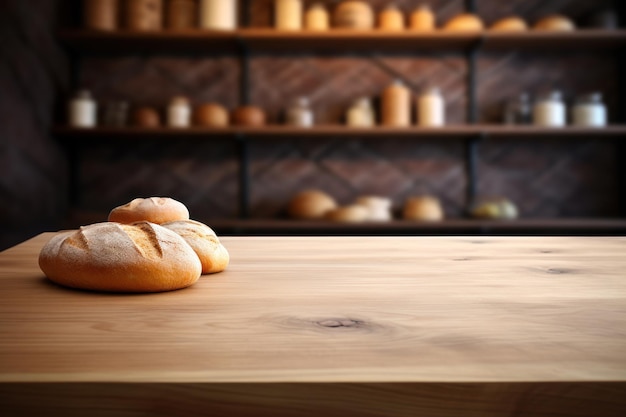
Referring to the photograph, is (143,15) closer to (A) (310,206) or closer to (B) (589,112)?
(A) (310,206)

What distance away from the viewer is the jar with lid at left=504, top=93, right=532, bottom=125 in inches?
103

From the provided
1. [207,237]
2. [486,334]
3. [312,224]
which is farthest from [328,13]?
[486,334]

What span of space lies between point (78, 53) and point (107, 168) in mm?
592

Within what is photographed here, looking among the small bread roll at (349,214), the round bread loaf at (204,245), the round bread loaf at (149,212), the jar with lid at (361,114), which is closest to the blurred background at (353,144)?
the jar with lid at (361,114)

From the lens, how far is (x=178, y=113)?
101 inches

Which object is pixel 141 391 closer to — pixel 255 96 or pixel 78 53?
pixel 255 96

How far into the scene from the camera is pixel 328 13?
2.66 metres

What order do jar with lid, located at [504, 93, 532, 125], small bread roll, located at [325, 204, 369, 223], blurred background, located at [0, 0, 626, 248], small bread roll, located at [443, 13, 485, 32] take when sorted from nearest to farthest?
small bread roll, located at [325, 204, 369, 223]
small bread roll, located at [443, 13, 485, 32]
jar with lid, located at [504, 93, 532, 125]
blurred background, located at [0, 0, 626, 248]

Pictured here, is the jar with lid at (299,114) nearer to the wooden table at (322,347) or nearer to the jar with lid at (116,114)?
the jar with lid at (116,114)

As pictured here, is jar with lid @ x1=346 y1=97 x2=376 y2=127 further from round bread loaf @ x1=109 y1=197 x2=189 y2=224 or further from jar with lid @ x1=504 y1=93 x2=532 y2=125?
round bread loaf @ x1=109 y1=197 x2=189 y2=224

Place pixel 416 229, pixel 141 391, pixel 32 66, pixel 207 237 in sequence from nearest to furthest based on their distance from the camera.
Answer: pixel 141 391 → pixel 207 237 → pixel 32 66 → pixel 416 229

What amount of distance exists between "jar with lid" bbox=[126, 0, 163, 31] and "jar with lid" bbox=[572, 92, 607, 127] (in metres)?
1.99

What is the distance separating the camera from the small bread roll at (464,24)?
2490mm

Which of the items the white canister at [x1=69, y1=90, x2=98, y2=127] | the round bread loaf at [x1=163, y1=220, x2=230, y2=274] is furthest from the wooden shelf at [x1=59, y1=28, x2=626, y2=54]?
the round bread loaf at [x1=163, y1=220, x2=230, y2=274]
